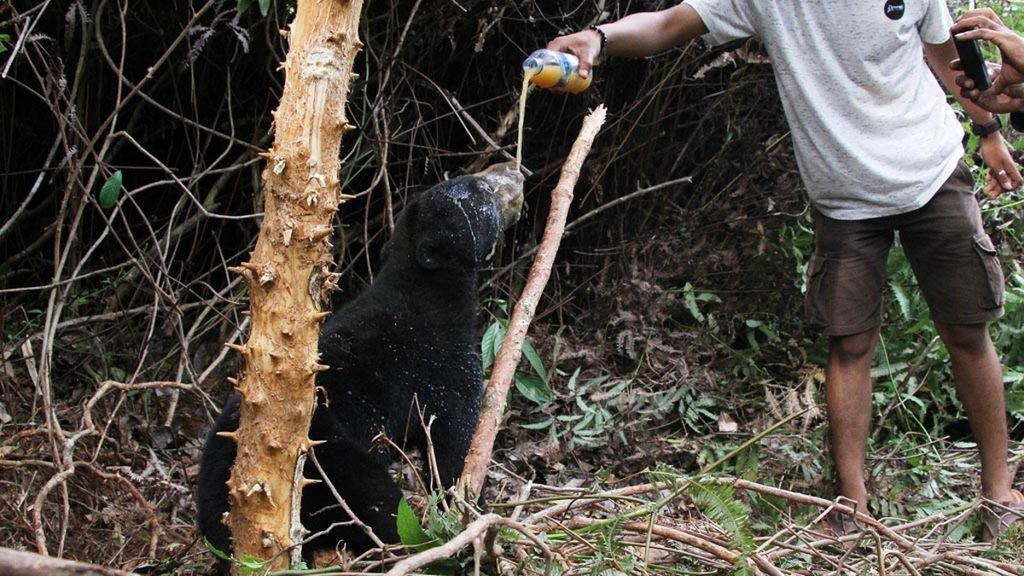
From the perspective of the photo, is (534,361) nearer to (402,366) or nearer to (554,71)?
(402,366)

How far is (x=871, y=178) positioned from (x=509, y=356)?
185cm

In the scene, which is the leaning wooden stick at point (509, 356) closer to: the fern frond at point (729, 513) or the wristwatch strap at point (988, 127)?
the fern frond at point (729, 513)

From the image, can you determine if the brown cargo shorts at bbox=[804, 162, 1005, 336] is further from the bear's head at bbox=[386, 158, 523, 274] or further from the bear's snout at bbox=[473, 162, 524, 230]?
the bear's head at bbox=[386, 158, 523, 274]

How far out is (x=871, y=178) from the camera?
3.90 m

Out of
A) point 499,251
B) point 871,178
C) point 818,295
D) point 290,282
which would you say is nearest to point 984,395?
point 818,295

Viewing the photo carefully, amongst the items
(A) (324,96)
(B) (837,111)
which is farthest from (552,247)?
(B) (837,111)

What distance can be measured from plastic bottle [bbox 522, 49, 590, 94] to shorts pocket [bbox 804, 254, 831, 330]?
1.26m

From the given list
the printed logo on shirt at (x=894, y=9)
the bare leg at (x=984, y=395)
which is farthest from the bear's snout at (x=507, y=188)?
the bare leg at (x=984, y=395)

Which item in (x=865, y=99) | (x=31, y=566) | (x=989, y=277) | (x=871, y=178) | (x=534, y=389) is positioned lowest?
(x=534, y=389)

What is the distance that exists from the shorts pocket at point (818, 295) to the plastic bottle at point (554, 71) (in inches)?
49.8

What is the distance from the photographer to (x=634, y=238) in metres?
6.07

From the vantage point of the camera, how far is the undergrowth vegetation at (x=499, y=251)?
4621mm

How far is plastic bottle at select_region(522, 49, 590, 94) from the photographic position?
3723 millimetres

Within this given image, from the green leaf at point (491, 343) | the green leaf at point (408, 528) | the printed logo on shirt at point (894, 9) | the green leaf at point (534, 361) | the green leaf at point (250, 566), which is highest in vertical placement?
the printed logo on shirt at point (894, 9)
